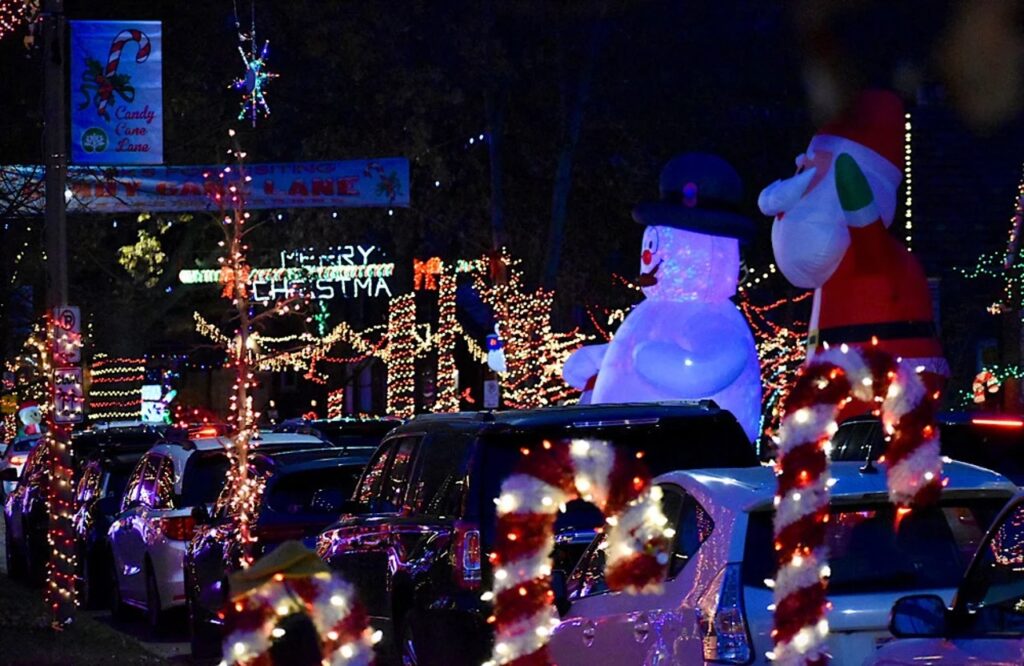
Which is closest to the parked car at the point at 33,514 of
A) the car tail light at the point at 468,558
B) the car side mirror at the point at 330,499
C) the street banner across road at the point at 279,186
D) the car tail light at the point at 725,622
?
the street banner across road at the point at 279,186

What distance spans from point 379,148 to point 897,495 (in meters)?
28.7

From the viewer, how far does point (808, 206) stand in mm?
21453

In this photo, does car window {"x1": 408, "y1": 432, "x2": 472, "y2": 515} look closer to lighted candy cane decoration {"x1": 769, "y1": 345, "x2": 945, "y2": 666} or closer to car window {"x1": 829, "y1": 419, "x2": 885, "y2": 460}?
lighted candy cane decoration {"x1": 769, "y1": 345, "x2": 945, "y2": 666}

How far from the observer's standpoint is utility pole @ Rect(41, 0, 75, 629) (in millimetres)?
15742

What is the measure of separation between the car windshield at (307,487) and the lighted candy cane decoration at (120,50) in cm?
438

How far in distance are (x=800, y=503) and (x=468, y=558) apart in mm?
3833

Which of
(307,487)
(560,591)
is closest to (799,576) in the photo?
(560,591)

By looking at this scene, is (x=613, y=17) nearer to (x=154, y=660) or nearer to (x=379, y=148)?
(x=379, y=148)

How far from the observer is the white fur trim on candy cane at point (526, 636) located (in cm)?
666

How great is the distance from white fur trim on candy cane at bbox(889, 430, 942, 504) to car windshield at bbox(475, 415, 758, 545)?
3355mm

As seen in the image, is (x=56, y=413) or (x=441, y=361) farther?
(x=441, y=361)

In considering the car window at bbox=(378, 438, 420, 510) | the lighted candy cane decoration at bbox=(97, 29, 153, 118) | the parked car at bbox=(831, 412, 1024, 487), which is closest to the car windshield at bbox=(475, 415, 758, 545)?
the parked car at bbox=(831, 412, 1024, 487)

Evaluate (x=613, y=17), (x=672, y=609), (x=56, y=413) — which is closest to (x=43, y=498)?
(x=56, y=413)

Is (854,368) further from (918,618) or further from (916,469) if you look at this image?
(918,618)
